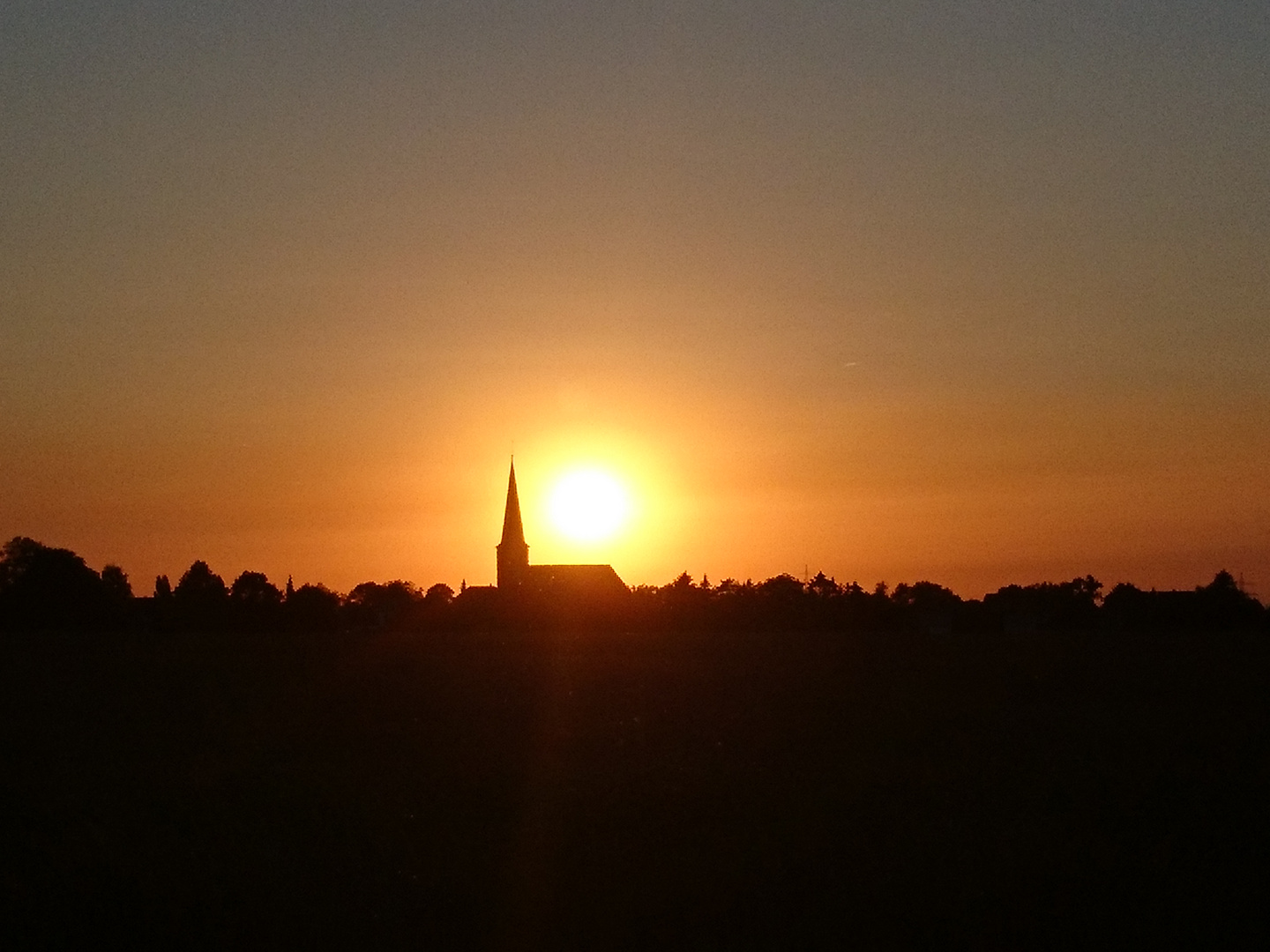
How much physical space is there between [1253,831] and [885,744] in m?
7.07

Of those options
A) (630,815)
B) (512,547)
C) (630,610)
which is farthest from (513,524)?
(630,815)

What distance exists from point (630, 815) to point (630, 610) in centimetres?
5693

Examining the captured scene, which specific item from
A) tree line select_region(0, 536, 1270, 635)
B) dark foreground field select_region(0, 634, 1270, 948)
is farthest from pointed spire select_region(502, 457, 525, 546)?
dark foreground field select_region(0, 634, 1270, 948)

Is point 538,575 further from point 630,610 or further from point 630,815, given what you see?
point 630,815

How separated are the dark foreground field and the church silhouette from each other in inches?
2291

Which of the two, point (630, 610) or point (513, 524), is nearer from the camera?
point (630, 610)

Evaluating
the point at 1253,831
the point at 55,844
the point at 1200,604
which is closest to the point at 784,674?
the point at 1253,831

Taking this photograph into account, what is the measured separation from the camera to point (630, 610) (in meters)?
71.1

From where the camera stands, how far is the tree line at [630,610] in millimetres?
63438

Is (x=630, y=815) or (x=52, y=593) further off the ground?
(x=52, y=593)

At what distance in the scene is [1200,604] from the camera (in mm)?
73688

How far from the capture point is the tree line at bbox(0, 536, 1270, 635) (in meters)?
63.4

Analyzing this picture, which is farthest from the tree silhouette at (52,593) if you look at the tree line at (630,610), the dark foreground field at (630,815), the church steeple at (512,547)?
the church steeple at (512,547)

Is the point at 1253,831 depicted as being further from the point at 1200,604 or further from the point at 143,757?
the point at 1200,604
